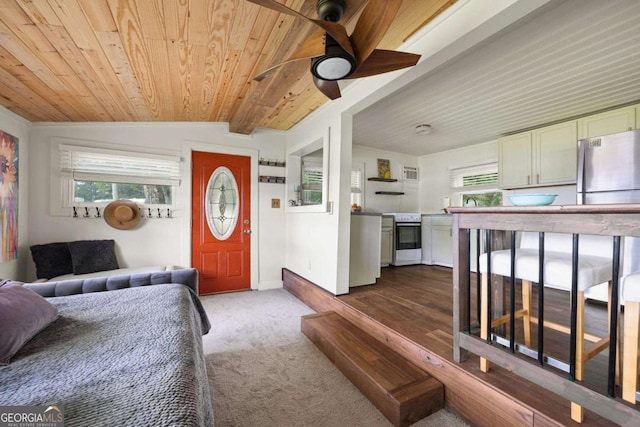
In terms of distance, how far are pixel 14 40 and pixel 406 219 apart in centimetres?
482

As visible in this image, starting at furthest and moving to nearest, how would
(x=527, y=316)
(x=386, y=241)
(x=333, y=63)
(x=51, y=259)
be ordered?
(x=386, y=241)
(x=51, y=259)
(x=527, y=316)
(x=333, y=63)

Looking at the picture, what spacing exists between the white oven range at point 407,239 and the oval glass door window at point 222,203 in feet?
8.96

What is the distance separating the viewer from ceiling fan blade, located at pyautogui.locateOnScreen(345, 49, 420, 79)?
1554mm

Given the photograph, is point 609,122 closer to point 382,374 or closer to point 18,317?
point 382,374

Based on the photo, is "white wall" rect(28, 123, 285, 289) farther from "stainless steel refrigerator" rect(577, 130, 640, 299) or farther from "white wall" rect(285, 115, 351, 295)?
"stainless steel refrigerator" rect(577, 130, 640, 299)

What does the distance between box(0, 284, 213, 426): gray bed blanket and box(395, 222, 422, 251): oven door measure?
3.87m

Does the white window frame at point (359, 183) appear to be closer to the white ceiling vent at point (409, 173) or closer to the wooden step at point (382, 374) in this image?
the white ceiling vent at point (409, 173)

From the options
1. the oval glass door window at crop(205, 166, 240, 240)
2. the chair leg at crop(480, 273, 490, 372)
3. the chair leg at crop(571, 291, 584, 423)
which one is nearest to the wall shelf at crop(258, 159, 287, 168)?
the oval glass door window at crop(205, 166, 240, 240)

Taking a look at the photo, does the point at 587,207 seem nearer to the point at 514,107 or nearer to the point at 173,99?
the point at 514,107

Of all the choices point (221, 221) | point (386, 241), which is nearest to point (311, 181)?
point (221, 221)

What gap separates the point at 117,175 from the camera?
3.26 m

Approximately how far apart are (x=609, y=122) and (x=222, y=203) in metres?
4.89

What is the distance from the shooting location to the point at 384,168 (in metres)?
5.29

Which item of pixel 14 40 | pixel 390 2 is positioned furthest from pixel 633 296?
pixel 14 40
